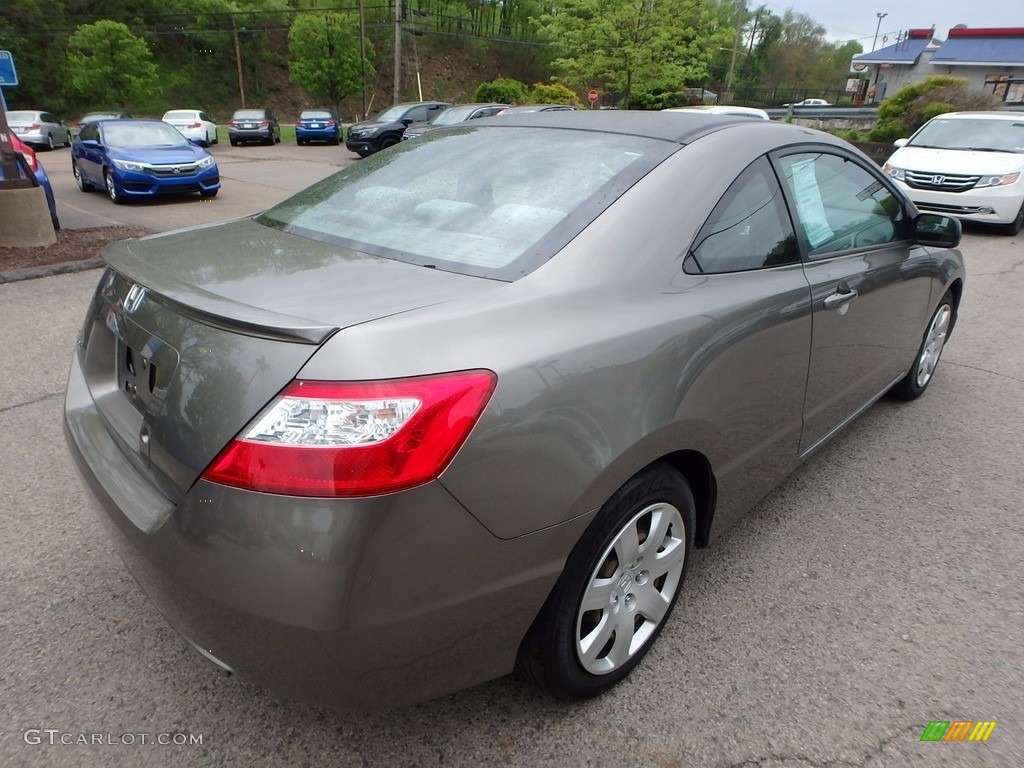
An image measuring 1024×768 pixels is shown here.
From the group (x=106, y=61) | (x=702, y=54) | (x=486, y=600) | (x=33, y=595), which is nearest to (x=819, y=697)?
(x=486, y=600)

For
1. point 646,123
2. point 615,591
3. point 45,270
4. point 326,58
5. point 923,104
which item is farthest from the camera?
point 326,58

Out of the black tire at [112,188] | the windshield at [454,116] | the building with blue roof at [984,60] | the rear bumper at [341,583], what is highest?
the building with blue roof at [984,60]

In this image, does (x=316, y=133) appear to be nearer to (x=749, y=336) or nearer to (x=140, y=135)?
(x=140, y=135)

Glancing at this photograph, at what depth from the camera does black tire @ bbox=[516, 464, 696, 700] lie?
1.82 m

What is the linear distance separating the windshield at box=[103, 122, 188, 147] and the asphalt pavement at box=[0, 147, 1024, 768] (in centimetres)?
1064

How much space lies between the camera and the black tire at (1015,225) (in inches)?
413

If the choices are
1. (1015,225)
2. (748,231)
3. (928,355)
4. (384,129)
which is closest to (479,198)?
(748,231)

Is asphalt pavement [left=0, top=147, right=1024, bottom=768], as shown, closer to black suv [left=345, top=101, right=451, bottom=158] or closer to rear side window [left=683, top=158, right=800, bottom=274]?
rear side window [left=683, top=158, right=800, bottom=274]

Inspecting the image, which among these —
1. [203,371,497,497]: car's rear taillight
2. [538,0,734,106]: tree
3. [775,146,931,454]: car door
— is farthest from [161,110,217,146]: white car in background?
[203,371,497,497]: car's rear taillight

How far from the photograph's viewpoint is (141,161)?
11617 mm

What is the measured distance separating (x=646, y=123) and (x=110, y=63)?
4258 centimetres

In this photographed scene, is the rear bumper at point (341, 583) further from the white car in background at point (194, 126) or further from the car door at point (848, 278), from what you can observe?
the white car in background at point (194, 126)

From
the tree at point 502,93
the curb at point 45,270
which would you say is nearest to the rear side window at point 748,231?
the curb at point 45,270

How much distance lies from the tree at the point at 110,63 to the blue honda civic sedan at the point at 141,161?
94.1 ft
